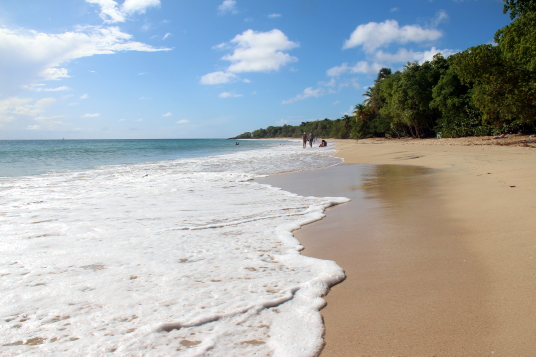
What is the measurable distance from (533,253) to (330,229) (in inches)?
86.5

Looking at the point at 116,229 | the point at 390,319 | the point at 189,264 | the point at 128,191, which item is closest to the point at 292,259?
the point at 189,264

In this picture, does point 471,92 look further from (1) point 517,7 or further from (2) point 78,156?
(2) point 78,156

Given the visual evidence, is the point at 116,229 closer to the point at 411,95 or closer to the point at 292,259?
the point at 292,259

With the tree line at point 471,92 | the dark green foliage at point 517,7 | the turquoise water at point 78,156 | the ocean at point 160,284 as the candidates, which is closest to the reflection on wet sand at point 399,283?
the ocean at point 160,284

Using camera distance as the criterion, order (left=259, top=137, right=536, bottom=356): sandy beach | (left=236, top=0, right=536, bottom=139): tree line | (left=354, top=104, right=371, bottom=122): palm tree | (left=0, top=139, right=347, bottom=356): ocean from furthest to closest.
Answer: (left=354, top=104, right=371, bottom=122): palm tree
(left=236, top=0, right=536, bottom=139): tree line
(left=0, top=139, right=347, bottom=356): ocean
(left=259, top=137, right=536, bottom=356): sandy beach

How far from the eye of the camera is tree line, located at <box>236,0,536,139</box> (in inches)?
652

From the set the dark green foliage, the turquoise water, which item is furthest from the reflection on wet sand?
the dark green foliage

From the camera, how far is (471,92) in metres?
30.8

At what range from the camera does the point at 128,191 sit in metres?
8.15

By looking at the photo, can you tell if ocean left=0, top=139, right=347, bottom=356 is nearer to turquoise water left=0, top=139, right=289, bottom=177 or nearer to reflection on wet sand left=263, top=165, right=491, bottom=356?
reflection on wet sand left=263, top=165, right=491, bottom=356

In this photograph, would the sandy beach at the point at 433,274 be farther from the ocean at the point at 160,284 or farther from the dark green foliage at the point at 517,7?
the dark green foliage at the point at 517,7

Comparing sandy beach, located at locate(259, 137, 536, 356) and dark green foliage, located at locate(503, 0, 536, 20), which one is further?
dark green foliage, located at locate(503, 0, 536, 20)

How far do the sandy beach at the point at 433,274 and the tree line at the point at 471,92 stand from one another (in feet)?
47.8

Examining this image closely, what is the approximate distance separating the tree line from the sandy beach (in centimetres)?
1456
